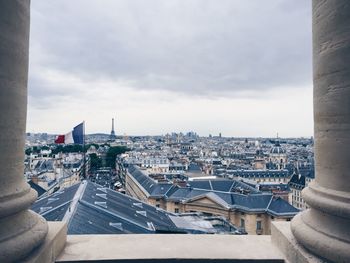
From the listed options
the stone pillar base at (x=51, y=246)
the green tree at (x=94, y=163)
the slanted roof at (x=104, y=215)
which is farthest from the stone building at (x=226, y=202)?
the green tree at (x=94, y=163)

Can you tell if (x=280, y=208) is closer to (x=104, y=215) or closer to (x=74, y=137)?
(x=74, y=137)

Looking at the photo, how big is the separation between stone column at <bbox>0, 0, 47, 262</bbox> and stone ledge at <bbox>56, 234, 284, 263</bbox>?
0.50 meters

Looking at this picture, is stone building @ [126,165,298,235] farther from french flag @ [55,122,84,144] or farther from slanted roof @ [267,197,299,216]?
french flag @ [55,122,84,144]

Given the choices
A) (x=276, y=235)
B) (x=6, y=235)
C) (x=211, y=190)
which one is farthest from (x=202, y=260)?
(x=211, y=190)

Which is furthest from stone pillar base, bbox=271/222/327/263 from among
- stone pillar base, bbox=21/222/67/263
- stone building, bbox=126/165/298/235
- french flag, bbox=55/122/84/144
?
stone building, bbox=126/165/298/235

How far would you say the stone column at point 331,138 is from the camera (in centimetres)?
288

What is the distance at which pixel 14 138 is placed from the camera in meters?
2.95

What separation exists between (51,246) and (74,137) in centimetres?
2457

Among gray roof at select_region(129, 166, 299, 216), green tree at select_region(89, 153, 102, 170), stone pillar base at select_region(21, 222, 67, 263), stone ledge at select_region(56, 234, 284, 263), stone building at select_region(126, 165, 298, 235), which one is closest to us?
stone pillar base at select_region(21, 222, 67, 263)

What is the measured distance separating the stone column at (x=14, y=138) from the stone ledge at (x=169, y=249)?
50 centimetres

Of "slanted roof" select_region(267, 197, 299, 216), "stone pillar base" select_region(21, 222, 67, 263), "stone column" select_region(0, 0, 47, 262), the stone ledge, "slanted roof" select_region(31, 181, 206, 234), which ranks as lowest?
"slanted roof" select_region(267, 197, 299, 216)

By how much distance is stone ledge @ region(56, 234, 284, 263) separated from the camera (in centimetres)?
318

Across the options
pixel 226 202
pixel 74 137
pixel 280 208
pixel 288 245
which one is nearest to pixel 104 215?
pixel 74 137

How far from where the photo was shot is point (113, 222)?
18062 mm
